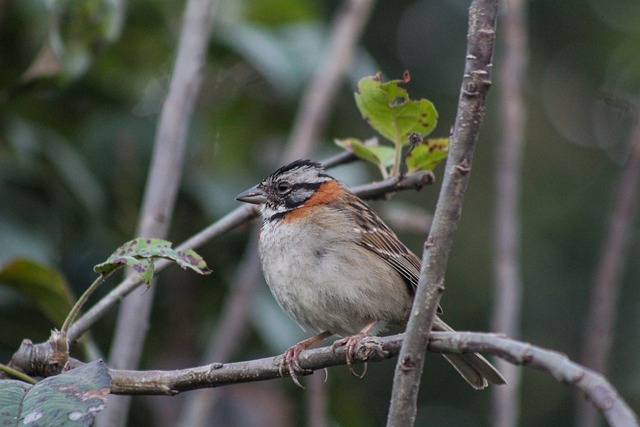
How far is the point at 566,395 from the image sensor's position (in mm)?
8523

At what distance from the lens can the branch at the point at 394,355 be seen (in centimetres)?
140

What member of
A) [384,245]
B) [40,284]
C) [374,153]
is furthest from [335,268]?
[40,284]

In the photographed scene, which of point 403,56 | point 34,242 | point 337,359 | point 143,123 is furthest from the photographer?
point 403,56

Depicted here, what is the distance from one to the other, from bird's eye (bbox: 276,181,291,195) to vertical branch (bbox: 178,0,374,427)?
0.41 m

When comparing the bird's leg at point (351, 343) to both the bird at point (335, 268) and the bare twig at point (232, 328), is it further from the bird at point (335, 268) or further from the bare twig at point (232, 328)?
the bare twig at point (232, 328)

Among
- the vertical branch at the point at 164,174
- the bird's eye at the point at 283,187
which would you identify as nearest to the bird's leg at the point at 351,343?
the vertical branch at the point at 164,174

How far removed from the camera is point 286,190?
4.19 m

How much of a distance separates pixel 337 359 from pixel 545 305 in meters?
6.72

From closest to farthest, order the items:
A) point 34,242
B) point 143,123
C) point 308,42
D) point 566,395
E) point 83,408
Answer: point 83,408 → point 34,242 → point 143,123 → point 308,42 → point 566,395

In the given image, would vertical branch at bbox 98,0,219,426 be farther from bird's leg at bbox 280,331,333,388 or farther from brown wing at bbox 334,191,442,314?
brown wing at bbox 334,191,442,314

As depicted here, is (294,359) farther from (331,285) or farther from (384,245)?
(384,245)

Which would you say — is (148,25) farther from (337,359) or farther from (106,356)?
(337,359)

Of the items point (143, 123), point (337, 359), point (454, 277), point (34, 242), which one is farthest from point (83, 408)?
point (454, 277)

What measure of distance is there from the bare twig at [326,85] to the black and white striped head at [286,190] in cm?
48
